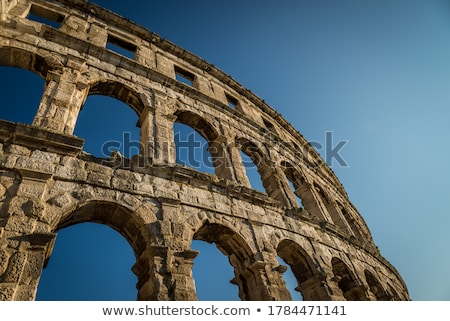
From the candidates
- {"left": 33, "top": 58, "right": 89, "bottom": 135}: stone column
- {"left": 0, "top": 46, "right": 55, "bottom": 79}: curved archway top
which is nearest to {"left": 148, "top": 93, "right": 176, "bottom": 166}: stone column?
{"left": 33, "top": 58, "right": 89, "bottom": 135}: stone column

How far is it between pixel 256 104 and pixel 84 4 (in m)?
8.35

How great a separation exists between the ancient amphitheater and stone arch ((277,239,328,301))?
1.1 inches

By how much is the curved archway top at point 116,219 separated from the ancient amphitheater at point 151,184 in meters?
0.03

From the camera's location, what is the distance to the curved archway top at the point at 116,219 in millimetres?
5117

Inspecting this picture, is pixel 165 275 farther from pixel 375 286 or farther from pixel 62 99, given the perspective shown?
pixel 375 286

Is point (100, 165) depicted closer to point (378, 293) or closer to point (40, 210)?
point (40, 210)

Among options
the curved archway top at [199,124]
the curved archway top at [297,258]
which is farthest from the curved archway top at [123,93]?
the curved archway top at [297,258]

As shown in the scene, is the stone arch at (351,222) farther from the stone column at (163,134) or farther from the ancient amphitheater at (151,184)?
the stone column at (163,134)

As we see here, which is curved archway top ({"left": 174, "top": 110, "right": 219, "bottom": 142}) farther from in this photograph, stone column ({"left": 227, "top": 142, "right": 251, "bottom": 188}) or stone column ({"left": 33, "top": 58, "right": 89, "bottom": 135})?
stone column ({"left": 33, "top": 58, "right": 89, "bottom": 135})

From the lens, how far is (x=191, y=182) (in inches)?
257

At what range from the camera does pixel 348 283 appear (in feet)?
28.1
